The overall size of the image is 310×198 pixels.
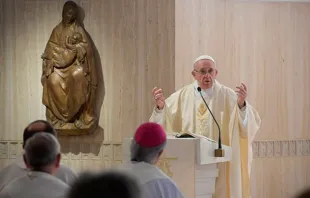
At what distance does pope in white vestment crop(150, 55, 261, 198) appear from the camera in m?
6.43

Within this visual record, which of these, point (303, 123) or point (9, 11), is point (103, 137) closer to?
point (9, 11)

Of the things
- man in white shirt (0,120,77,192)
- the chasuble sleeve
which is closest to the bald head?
man in white shirt (0,120,77,192)

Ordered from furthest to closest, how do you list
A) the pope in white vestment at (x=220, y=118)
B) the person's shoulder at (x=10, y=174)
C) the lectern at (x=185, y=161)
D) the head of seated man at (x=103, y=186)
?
1. the pope in white vestment at (x=220, y=118)
2. the lectern at (x=185, y=161)
3. the person's shoulder at (x=10, y=174)
4. the head of seated man at (x=103, y=186)

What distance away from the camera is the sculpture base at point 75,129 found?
867cm

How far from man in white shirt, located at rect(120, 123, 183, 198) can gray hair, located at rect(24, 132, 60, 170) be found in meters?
0.54

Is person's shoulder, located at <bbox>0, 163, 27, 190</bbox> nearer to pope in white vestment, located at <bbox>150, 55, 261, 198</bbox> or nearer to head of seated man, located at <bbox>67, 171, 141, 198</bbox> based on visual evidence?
pope in white vestment, located at <bbox>150, 55, 261, 198</bbox>

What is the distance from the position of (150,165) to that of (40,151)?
0.80m

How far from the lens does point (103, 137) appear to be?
877 cm

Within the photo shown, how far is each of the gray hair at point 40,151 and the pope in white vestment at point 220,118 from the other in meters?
2.53

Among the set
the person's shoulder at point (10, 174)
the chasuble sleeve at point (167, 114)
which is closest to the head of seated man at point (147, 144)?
the person's shoulder at point (10, 174)

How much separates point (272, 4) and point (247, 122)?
11.4 ft

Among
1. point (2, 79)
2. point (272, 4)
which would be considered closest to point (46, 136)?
point (2, 79)

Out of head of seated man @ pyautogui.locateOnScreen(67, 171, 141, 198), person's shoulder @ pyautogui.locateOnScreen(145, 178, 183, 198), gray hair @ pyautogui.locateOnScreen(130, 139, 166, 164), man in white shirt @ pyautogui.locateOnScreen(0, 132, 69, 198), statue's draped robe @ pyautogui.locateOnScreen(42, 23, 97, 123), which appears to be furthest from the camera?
statue's draped robe @ pyautogui.locateOnScreen(42, 23, 97, 123)

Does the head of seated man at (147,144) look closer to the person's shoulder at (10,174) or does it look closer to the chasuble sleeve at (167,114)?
the person's shoulder at (10,174)
